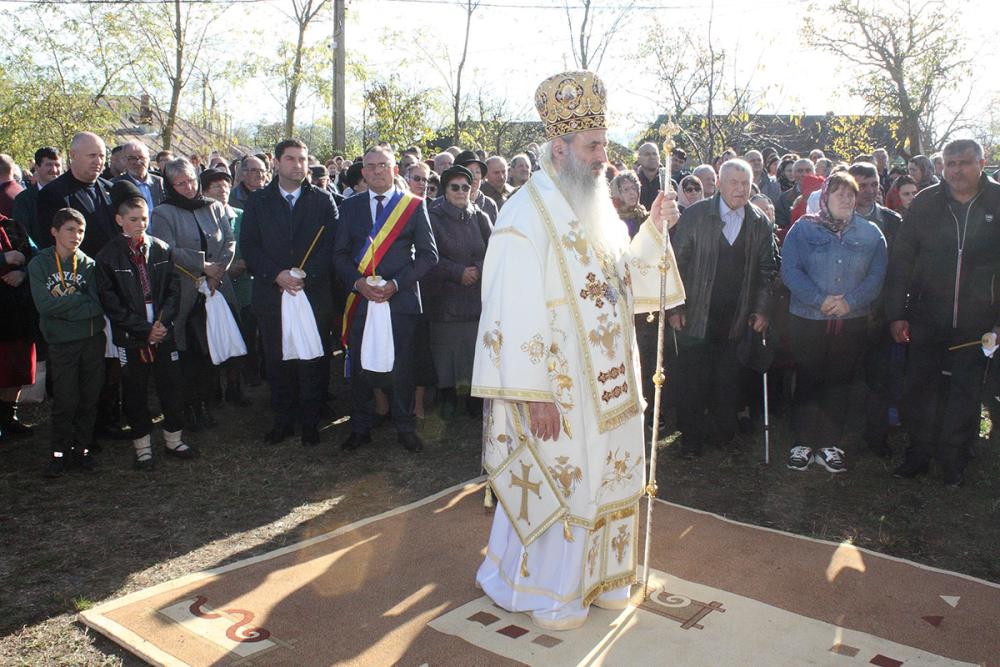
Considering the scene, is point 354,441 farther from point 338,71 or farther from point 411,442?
point 338,71

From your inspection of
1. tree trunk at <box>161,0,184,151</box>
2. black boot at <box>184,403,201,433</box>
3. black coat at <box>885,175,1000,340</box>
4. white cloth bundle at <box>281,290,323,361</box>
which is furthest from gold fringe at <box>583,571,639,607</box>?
tree trunk at <box>161,0,184,151</box>

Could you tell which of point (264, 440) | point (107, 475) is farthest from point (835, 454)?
point (107, 475)

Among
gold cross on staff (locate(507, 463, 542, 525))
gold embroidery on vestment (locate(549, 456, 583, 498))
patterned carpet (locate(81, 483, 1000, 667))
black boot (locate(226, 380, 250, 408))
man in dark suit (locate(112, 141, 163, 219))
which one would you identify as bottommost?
patterned carpet (locate(81, 483, 1000, 667))

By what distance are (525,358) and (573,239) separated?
0.57 metres

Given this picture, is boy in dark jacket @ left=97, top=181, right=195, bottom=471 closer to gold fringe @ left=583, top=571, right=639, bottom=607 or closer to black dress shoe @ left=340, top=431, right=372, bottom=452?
black dress shoe @ left=340, top=431, right=372, bottom=452

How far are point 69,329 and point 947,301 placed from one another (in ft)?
19.0

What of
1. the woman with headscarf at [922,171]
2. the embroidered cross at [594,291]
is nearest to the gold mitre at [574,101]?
the embroidered cross at [594,291]

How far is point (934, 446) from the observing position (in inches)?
233

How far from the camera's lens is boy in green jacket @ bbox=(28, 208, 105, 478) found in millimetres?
5660

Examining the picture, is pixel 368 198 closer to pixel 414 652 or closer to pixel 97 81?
pixel 414 652

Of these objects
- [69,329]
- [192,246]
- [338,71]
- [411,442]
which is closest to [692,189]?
[411,442]

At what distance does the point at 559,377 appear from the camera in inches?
148

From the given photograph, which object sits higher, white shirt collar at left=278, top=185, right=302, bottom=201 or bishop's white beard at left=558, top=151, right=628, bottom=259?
white shirt collar at left=278, top=185, right=302, bottom=201

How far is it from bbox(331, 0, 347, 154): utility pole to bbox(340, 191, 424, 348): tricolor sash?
35.7 feet
